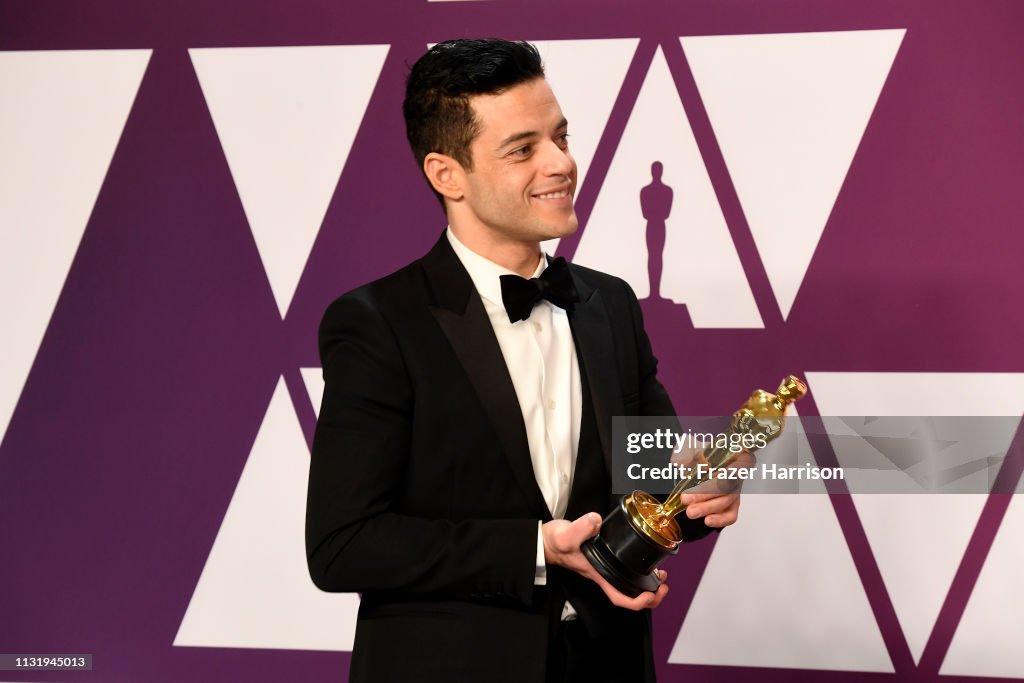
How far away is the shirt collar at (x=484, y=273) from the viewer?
190 centimetres

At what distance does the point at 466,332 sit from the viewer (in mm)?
1790

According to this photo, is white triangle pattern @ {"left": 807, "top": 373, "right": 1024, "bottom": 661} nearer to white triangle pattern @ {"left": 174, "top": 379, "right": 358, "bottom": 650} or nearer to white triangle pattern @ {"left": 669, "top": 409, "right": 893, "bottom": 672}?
white triangle pattern @ {"left": 669, "top": 409, "right": 893, "bottom": 672}

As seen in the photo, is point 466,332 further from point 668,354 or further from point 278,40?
point 278,40

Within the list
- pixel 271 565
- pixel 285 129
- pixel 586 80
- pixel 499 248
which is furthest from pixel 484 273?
pixel 271 565

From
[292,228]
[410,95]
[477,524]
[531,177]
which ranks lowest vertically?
[477,524]

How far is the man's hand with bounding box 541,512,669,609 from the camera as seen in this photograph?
1.57m

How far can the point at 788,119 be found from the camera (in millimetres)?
2979

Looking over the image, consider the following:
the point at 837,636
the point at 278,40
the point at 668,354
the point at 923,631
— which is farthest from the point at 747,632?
the point at 278,40

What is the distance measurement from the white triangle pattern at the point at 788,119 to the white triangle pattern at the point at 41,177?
180cm

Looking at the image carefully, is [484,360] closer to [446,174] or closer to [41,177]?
[446,174]

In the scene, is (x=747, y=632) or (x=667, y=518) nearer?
(x=667, y=518)

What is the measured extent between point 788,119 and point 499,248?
4.52ft

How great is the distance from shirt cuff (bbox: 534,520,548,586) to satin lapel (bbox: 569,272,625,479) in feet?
0.72

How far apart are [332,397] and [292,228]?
1.62 metres
